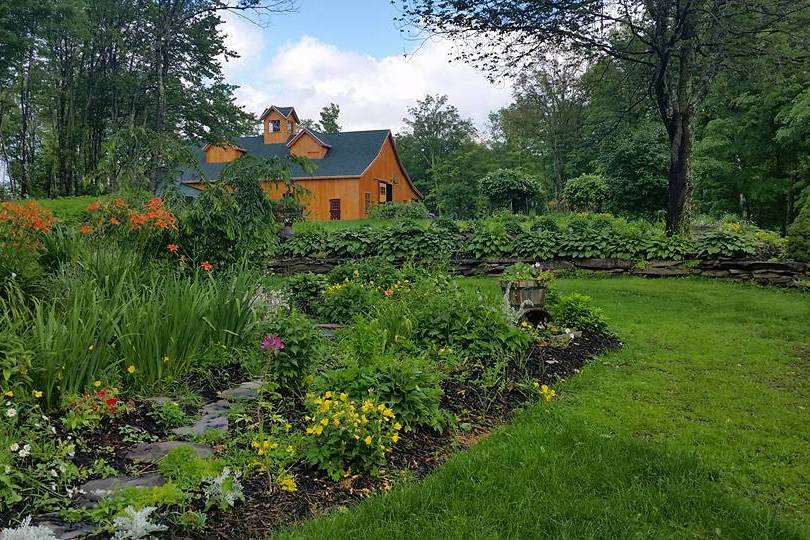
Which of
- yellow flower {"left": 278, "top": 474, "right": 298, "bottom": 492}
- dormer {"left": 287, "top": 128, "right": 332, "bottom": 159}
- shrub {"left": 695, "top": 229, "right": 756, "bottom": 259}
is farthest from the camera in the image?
dormer {"left": 287, "top": 128, "right": 332, "bottom": 159}

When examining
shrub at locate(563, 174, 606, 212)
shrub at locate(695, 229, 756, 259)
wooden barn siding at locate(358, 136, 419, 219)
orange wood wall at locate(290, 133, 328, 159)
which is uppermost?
orange wood wall at locate(290, 133, 328, 159)

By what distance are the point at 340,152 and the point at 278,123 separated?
3.96 meters

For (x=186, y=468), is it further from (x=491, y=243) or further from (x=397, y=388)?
(x=491, y=243)

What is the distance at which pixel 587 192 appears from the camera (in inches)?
730

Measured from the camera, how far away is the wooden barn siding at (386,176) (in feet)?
80.6

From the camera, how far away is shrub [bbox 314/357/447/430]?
2.70 meters

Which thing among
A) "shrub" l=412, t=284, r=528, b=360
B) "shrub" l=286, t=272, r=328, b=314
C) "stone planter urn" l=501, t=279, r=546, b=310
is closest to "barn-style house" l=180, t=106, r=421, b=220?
"shrub" l=286, t=272, r=328, b=314

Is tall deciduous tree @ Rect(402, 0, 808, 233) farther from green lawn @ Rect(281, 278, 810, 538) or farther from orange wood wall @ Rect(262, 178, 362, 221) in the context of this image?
orange wood wall @ Rect(262, 178, 362, 221)

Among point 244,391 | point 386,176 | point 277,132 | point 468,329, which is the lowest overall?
point 244,391

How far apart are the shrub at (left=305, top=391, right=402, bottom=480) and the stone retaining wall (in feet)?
20.5

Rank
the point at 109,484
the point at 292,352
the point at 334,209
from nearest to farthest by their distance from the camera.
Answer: the point at 109,484
the point at 292,352
the point at 334,209

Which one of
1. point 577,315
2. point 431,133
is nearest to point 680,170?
point 577,315

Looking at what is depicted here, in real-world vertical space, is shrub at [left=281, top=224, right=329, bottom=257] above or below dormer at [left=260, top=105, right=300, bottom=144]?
below

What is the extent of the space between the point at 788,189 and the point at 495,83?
1409cm
